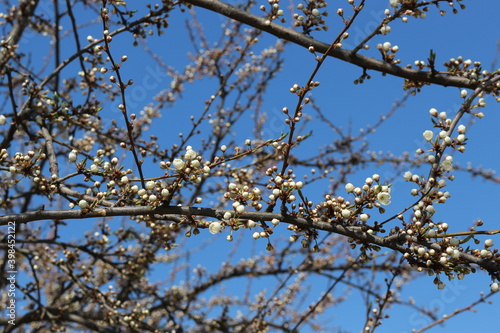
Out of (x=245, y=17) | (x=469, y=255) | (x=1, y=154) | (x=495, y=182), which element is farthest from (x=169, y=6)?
(x=495, y=182)

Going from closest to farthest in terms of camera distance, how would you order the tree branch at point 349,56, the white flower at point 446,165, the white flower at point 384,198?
1. the white flower at point 384,198
2. the white flower at point 446,165
3. the tree branch at point 349,56

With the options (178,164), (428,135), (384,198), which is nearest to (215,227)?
(178,164)

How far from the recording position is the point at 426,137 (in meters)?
2.58

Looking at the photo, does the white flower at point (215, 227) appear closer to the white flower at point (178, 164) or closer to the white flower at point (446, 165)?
the white flower at point (178, 164)

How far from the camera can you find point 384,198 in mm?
2365

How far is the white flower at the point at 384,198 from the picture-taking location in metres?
2.34

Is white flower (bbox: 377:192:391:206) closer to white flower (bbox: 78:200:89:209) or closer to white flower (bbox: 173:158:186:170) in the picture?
white flower (bbox: 173:158:186:170)

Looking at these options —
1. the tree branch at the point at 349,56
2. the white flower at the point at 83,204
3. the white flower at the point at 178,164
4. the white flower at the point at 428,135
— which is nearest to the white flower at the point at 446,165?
the white flower at the point at 428,135

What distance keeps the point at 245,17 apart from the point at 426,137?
1.58m

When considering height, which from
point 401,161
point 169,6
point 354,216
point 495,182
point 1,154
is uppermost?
point 401,161

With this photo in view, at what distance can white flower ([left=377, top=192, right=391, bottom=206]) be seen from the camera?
234cm

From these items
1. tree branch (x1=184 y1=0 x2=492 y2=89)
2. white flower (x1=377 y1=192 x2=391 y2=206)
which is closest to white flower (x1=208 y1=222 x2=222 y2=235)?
white flower (x1=377 y1=192 x2=391 y2=206)

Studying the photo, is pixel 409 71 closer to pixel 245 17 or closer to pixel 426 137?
pixel 426 137

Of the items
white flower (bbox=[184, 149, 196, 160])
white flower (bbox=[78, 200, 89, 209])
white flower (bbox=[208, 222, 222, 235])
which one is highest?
white flower (bbox=[184, 149, 196, 160])
